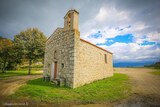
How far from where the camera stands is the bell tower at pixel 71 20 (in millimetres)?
10953

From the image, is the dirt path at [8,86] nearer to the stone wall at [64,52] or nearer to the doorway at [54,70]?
the doorway at [54,70]

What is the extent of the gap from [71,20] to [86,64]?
525cm

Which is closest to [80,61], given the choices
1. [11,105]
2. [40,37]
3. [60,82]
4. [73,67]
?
[73,67]

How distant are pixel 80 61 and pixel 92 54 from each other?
3.03 meters

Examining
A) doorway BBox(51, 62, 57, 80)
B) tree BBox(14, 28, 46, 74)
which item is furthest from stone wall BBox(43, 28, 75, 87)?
tree BBox(14, 28, 46, 74)

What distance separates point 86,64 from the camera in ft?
37.7

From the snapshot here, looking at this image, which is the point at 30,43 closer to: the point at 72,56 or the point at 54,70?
the point at 54,70

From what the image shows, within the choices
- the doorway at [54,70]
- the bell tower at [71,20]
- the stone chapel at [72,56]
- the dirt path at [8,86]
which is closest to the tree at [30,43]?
the dirt path at [8,86]

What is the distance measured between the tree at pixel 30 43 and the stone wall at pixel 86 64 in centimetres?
1453

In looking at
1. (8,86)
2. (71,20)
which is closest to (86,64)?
(71,20)

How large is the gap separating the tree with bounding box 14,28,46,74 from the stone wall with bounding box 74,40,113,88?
1453 centimetres

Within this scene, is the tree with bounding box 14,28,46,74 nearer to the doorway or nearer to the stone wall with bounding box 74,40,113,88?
the doorway

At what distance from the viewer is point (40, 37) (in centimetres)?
2423

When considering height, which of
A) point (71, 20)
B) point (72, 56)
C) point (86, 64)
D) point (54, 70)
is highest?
point (71, 20)
